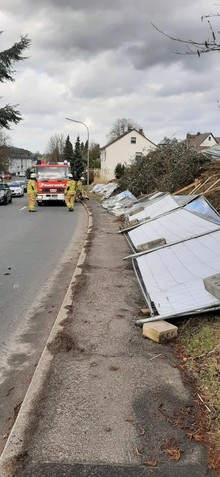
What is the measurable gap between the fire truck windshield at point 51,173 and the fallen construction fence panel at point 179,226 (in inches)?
Result: 566

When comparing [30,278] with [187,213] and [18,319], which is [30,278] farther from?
[187,213]

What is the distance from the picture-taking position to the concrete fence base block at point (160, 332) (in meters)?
4.39

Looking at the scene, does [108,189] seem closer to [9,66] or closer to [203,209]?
[9,66]

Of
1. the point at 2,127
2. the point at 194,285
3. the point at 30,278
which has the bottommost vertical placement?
the point at 30,278

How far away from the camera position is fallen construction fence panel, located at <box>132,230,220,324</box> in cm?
470

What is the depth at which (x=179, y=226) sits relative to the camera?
368 inches

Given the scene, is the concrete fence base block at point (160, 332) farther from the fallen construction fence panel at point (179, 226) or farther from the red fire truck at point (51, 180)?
the red fire truck at point (51, 180)

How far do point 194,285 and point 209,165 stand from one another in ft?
46.4

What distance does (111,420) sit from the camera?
3.06m

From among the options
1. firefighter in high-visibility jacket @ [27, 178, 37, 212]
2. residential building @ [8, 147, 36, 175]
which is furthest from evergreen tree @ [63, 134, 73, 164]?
firefighter in high-visibility jacket @ [27, 178, 37, 212]

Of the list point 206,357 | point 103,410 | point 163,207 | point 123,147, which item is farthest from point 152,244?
point 123,147

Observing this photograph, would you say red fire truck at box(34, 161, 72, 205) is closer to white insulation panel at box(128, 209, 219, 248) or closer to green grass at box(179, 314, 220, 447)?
white insulation panel at box(128, 209, 219, 248)

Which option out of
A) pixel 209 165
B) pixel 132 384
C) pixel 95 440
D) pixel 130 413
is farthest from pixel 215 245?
pixel 209 165

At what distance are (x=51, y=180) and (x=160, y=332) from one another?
2098cm
